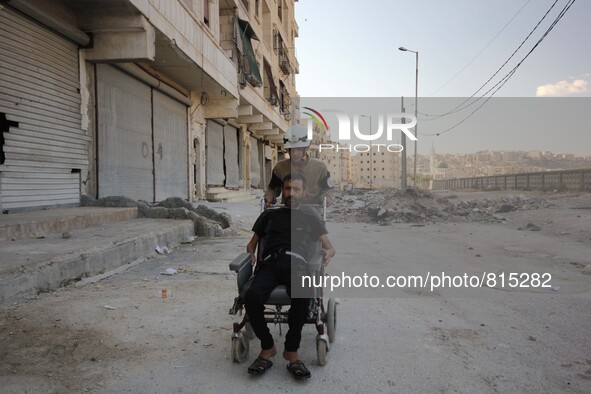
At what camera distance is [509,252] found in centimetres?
814

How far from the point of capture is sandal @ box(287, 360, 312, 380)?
267 cm

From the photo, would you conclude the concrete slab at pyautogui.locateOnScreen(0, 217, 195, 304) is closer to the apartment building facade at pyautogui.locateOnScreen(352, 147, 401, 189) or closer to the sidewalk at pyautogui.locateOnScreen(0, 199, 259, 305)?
the sidewalk at pyautogui.locateOnScreen(0, 199, 259, 305)

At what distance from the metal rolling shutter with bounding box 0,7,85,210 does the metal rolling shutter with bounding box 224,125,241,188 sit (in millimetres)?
11499

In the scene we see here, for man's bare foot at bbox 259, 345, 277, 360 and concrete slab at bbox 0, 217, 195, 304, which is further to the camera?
concrete slab at bbox 0, 217, 195, 304

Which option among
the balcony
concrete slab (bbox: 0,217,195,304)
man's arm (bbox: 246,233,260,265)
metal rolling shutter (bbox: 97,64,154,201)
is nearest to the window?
metal rolling shutter (bbox: 97,64,154,201)

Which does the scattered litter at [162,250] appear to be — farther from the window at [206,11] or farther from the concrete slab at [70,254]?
the window at [206,11]

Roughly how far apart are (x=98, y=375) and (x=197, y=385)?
650mm

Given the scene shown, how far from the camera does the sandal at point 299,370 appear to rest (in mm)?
2672

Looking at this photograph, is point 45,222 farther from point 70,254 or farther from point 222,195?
point 222,195

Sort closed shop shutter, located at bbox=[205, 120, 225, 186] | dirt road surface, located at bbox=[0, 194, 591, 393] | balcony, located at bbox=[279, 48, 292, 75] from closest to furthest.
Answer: dirt road surface, located at bbox=[0, 194, 591, 393] < closed shop shutter, located at bbox=[205, 120, 225, 186] < balcony, located at bbox=[279, 48, 292, 75]

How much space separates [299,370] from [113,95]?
947 cm

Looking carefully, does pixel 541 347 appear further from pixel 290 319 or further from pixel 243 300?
pixel 243 300

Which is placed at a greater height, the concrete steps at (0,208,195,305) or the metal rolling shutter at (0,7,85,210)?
the metal rolling shutter at (0,7,85,210)

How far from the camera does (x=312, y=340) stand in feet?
11.0
